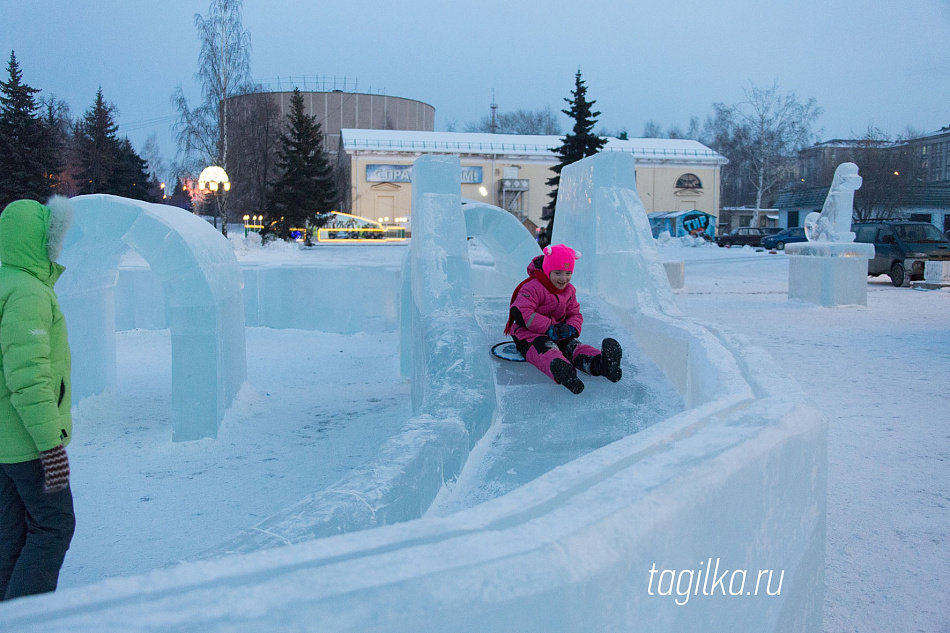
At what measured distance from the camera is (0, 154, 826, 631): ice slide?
3.61 feet

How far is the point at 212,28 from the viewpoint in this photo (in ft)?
86.3

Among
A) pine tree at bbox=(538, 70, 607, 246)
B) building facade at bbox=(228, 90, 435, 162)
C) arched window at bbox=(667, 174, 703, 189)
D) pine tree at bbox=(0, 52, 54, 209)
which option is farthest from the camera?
building facade at bbox=(228, 90, 435, 162)

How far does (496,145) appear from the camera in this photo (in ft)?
133

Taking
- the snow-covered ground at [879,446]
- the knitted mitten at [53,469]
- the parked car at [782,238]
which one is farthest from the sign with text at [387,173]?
the knitted mitten at [53,469]

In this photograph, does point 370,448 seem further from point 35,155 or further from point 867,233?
point 35,155

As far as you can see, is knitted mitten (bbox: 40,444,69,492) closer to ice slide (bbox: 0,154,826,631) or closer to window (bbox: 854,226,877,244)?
ice slide (bbox: 0,154,826,631)

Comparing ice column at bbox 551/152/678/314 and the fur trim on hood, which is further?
ice column at bbox 551/152/678/314

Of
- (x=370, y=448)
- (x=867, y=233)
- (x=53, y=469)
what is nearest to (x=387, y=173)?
(x=867, y=233)

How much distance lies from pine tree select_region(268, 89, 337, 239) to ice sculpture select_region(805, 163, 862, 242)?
2071 cm

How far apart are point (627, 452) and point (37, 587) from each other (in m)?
2.31

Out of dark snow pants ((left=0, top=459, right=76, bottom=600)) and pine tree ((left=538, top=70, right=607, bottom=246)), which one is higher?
pine tree ((left=538, top=70, right=607, bottom=246))

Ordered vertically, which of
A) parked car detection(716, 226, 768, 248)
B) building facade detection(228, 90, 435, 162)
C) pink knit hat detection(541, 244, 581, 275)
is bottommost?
pink knit hat detection(541, 244, 581, 275)

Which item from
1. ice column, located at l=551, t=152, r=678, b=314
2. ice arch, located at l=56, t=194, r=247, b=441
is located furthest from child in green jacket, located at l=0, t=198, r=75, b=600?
ice column, located at l=551, t=152, r=678, b=314

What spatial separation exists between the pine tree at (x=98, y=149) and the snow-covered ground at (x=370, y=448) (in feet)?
92.0
